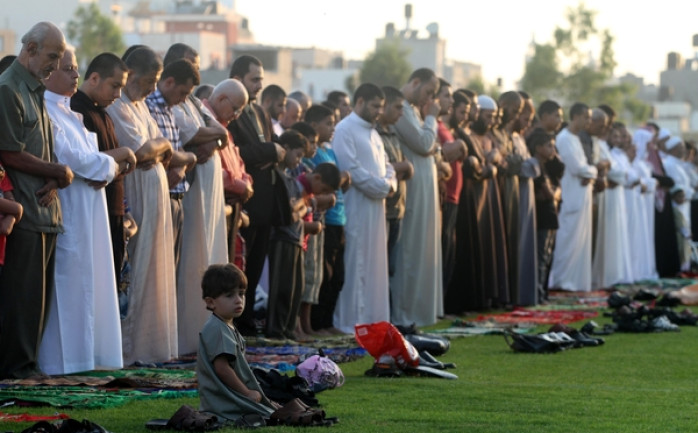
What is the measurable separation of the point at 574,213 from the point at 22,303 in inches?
485

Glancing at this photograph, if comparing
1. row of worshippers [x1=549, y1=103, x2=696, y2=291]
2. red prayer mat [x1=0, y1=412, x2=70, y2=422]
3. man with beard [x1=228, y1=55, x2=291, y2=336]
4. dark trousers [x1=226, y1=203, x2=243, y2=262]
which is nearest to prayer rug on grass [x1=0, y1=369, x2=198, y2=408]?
red prayer mat [x1=0, y1=412, x2=70, y2=422]

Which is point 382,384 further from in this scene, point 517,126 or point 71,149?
point 517,126

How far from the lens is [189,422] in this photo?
733 centimetres

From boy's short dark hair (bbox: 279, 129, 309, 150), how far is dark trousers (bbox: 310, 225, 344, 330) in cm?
129

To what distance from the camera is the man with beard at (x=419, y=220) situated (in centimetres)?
1581

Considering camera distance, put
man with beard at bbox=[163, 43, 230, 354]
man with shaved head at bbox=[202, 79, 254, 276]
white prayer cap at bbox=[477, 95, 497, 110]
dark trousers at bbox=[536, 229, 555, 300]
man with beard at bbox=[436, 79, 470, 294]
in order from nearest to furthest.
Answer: man with beard at bbox=[163, 43, 230, 354] < man with shaved head at bbox=[202, 79, 254, 276] < man with beard at bbox=[436, 79, 470, 294] < white prayer cap at bbox=[477, 95, 497, 110] < dark trousers at bbox=[536, 229, 555, 300]

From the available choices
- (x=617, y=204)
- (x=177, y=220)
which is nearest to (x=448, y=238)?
(x=177, y=220)

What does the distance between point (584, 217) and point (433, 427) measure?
13543 mm

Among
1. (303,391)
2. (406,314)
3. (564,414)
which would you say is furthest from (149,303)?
(406,314)

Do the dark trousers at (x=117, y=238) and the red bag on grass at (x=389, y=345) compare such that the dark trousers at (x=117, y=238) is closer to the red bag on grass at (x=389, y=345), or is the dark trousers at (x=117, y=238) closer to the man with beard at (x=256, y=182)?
the red bag on grass at (x=389, y=345)

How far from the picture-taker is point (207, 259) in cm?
1212

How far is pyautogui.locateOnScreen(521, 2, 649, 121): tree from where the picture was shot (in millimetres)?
70562

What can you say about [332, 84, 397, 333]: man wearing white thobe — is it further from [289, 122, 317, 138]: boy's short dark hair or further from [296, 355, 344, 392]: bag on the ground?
[296, 355, 344, 392]: bag on the ground

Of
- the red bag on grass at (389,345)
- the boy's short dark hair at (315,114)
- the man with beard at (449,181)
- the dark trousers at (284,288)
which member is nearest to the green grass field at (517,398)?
the red bag on grass at (389,345)
